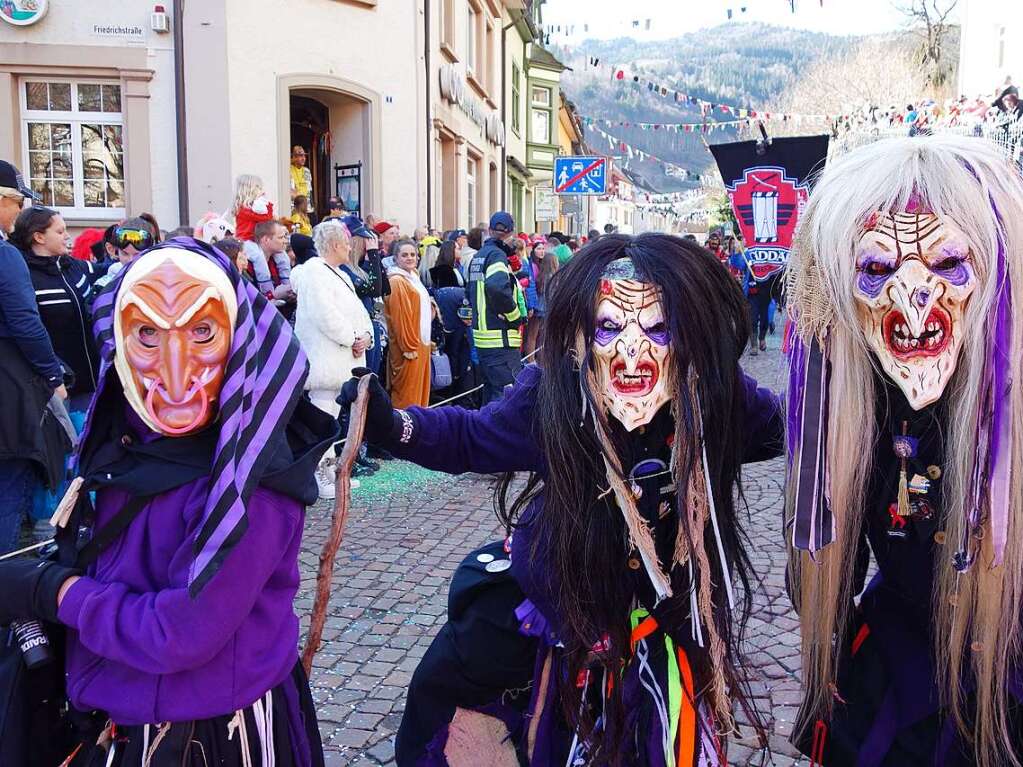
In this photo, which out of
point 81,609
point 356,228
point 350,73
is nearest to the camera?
point 81,609

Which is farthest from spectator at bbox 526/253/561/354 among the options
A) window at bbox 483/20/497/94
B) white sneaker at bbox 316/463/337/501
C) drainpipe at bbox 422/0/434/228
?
window at bbox 483/20/497/94

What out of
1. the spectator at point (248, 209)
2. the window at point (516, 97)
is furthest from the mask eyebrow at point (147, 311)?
the window at point (516, 97)

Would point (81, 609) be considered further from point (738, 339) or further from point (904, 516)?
point (904, 516)

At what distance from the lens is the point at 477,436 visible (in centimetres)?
240

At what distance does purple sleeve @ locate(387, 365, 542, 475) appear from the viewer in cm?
237

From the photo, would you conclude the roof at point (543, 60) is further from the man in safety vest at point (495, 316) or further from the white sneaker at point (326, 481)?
the white sneaker at point (326, 481)

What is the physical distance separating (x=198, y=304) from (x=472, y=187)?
57.4 feet

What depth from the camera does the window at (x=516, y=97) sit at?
76.0 ft

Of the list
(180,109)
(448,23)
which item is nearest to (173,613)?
(180,109)

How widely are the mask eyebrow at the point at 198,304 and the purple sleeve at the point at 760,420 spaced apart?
4.21ft

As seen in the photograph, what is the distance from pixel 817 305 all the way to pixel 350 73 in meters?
10.7

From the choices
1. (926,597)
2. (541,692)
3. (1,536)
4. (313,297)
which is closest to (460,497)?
(313,297)

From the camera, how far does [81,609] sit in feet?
5.62

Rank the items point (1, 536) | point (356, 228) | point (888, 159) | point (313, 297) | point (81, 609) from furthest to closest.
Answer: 1. point (356, 228)
2. point (313, 297)
3. point (1, 536)
4. point (888, 159)
5. point (81, 609)
